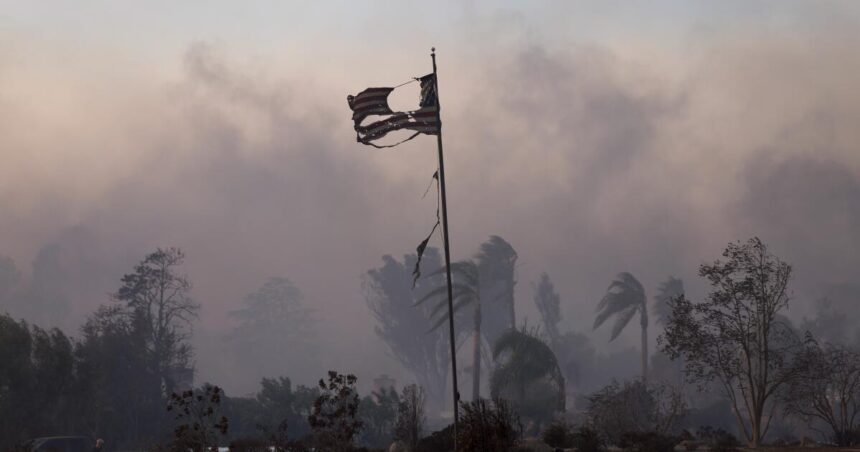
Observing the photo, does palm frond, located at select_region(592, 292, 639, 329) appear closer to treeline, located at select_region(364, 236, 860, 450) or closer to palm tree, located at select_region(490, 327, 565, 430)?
treeline, located at select_region(364, 236, 860, 450)

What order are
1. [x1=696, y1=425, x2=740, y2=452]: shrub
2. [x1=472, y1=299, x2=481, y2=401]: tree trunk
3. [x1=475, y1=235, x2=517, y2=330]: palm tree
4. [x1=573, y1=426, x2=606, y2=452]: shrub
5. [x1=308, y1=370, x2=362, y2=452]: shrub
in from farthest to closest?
[x1=475, y1=235, x2=517, y2=330]: palm tree, [x1=472, y1=299, x2=481, y2=401]: tree trunk, [x1=573, y1=426, x2=606, y2=452]: shrub, [x1=696, y1=425, x2=740, y2=452]: shrub, [x1=308, y1=370, x2=362, y2=452]: shrub

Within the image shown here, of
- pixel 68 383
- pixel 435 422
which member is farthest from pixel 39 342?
pixel 435 422

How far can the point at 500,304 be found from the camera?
148 meters

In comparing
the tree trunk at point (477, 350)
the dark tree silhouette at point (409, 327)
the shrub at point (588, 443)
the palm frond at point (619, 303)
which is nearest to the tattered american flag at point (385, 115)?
the shrub at point (588, 443)

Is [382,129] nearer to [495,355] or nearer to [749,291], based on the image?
[749,291]

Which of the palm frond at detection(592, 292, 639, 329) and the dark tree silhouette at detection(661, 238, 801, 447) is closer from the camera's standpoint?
the dark tree silhouette at detection(661, 238, 801, 447)

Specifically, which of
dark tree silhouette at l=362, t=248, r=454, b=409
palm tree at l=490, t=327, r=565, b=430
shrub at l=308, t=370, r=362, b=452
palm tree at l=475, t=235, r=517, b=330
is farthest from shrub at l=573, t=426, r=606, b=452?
dark tree silhouette at l=362, t=248, r=454, b=409

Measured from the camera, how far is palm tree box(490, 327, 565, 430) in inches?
2461

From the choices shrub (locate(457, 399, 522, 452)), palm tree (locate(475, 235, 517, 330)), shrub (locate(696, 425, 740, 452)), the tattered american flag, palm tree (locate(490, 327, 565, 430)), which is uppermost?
palm tree (locate(475, 235, 517, 330))

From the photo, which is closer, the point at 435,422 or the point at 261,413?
the point at 261,413

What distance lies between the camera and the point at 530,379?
63.4 m

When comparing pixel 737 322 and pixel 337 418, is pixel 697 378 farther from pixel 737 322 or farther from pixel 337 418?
pixel 337 418

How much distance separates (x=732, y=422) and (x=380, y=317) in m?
87.1

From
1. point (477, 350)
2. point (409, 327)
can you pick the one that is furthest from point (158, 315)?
point (409, 327)
